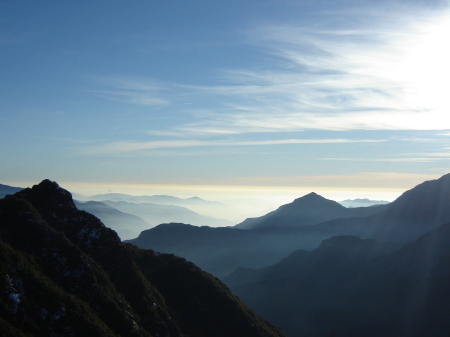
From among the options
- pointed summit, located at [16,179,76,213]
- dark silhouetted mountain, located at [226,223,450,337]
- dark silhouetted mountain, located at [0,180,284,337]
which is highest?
pointed summit, located at [16,179,76,213]

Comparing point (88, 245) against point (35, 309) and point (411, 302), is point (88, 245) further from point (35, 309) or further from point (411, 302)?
point (411, 302)

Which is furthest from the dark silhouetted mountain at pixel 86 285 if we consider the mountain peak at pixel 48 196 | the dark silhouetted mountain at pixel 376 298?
the dark silhouetted mountain at pixel 376 298

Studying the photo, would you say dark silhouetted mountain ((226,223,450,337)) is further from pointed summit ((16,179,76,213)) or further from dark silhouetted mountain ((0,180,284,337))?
pointed summit ((16,179,76,213))

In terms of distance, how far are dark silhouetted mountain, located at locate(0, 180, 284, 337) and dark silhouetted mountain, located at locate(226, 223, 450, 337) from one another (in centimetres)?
7818

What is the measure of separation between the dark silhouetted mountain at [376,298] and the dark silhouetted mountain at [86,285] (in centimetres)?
7818

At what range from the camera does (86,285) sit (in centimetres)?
5078

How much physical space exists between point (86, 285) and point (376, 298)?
467 ft

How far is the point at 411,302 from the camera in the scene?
147 metres

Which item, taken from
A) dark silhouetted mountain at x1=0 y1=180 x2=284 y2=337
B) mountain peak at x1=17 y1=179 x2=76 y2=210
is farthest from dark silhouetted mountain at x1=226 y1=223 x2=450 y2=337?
mountain peak at x1=17 y1=179 x2=76 y2=210

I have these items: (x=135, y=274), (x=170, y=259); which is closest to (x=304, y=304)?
(x=170, y=259)

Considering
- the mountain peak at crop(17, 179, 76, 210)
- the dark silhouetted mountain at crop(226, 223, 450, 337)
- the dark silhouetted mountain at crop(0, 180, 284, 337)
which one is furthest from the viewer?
the dark silhouetted mountain at crop(226, 223, 450, 337)

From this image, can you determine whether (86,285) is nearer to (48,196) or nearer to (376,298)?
(48,196)

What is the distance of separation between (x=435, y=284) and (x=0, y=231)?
512 feet

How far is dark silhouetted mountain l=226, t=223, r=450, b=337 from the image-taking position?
139m
